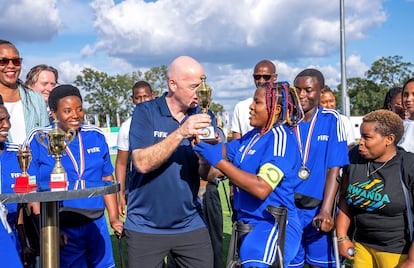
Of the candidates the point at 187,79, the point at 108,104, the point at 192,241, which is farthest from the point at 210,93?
the point at 108,104

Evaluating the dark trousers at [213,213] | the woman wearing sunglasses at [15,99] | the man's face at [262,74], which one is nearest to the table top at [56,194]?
the woman wearing sunglasses at [15,99]

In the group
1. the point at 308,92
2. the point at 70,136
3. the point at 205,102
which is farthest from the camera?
the point at 308,92

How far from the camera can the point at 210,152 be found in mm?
3174

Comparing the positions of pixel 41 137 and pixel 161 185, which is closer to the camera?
pixel 161 185

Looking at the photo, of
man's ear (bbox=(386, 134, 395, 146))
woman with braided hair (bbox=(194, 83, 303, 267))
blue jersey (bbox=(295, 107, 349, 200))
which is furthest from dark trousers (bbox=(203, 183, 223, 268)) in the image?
man's ear (bbox=(386, 134, 395, 146))

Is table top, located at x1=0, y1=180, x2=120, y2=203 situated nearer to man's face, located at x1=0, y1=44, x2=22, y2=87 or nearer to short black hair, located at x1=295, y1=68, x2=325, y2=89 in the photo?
man's face, located at x1=0, y1=44, x2=22, y2=87

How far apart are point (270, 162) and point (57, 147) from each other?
1.50 meters

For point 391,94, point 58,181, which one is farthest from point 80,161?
point 391,94

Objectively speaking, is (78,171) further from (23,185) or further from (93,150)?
(23,185)

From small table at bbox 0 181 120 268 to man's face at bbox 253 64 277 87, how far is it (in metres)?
3.49

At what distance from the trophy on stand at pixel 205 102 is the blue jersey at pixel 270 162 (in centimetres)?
28

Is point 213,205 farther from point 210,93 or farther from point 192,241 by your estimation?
point 210,93

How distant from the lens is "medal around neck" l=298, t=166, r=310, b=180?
4.35 m

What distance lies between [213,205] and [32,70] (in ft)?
9.49
